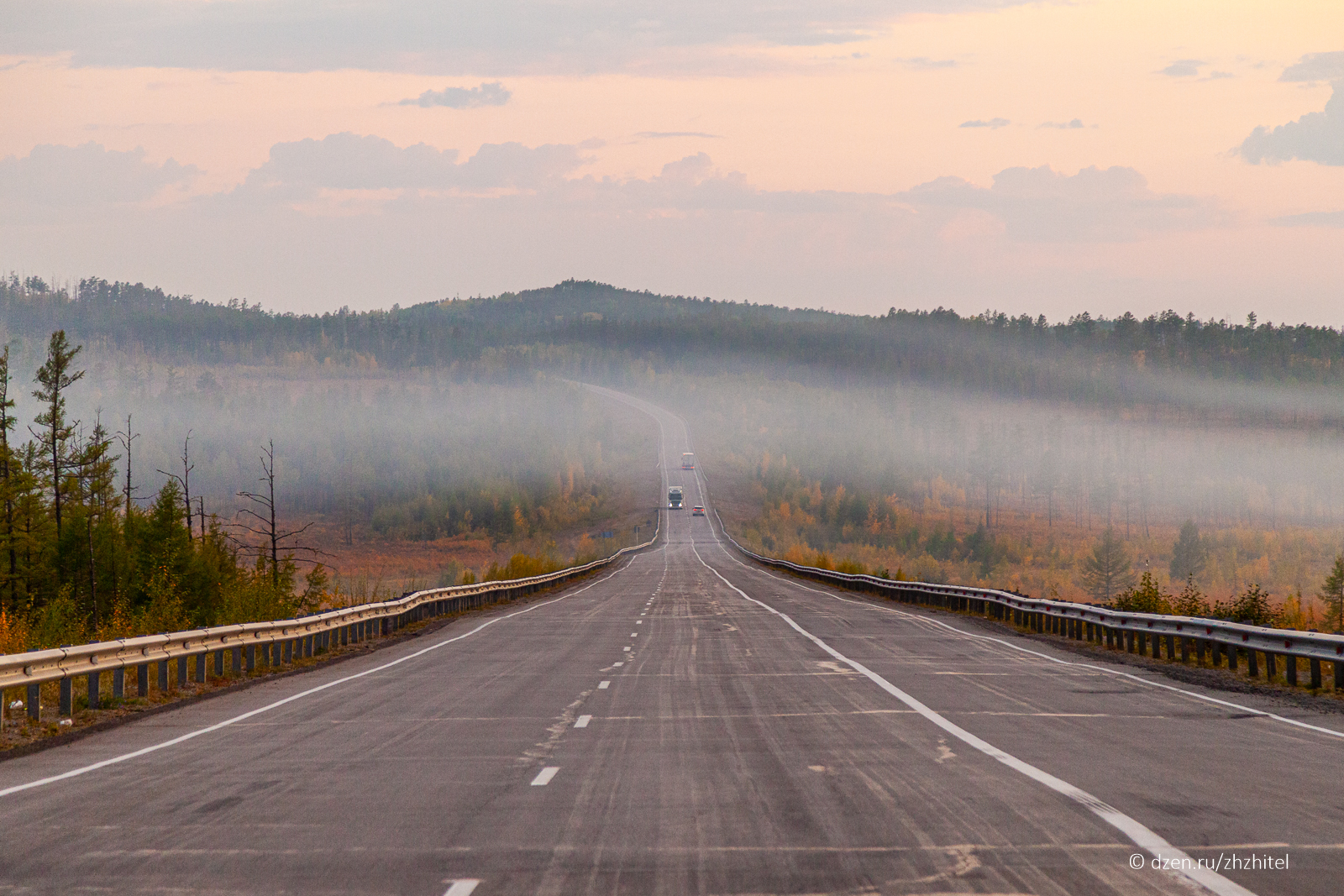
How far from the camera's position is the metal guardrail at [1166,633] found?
59.6 ft

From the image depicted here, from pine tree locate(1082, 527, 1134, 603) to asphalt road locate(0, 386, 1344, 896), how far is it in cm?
11987

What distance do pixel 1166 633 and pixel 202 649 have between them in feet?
54.8

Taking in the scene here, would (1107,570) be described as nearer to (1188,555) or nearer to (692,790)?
(1188,555)

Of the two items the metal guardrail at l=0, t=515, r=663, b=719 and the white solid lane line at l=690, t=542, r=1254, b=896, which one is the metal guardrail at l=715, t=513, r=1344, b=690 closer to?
the white solid lane line at l=690, t=542, r=1254, b=896

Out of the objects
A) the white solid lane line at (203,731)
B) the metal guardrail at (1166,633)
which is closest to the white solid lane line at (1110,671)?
the metal guardrail at (1166,633)

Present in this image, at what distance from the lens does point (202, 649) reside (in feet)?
63.4

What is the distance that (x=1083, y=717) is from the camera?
A: 14.1 metres

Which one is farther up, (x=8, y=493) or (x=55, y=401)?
(x=55, y=401)

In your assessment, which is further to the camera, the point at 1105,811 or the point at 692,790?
the point at 692,790

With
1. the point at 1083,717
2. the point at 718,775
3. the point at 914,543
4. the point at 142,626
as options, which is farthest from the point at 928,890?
the point at 914,543

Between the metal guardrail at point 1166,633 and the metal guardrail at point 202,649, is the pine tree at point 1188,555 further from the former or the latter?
the metal guardrail at point 202,649

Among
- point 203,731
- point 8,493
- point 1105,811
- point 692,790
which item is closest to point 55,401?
point 8,493

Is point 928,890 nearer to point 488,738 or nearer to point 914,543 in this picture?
point 488,738

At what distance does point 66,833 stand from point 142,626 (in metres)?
26.1
